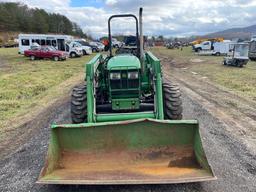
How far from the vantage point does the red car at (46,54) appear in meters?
27.1

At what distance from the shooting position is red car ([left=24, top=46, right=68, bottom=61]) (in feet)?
88.8

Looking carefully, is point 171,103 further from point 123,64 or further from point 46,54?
point 46,54

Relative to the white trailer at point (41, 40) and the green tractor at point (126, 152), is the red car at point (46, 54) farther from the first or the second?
the green tractor at point (126, 152)

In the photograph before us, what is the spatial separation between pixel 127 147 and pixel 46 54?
81.3 feet

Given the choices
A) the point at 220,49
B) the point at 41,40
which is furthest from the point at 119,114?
the point at 220,49

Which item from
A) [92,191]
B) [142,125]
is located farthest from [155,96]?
[92,191]

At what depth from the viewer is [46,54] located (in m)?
27.3

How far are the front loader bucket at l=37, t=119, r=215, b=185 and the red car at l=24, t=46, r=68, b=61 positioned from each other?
24.0 meters

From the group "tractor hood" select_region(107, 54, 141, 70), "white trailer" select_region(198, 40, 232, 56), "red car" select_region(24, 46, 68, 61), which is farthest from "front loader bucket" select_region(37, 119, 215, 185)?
"white trailer" select_region(198, 40, 232, 56)

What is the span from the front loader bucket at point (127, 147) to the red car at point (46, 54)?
2396 cm

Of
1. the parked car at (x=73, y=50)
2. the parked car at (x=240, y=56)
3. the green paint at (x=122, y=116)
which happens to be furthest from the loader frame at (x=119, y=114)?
the parked car at (x=73, y=50)

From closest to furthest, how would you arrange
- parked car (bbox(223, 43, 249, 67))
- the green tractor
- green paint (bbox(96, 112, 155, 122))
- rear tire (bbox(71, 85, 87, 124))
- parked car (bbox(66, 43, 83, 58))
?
the green tractor, green paint (bbox(96, 112, 155, 122)), rear tire (bbox(71, 85, 87, 124)), parked car (bbox(223, 43, 249, 67)), parked car (bbox(66, 43, 83, 58))

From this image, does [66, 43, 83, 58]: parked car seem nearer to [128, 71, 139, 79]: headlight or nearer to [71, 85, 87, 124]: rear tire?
[71, 85, 87, 124]: rear tire

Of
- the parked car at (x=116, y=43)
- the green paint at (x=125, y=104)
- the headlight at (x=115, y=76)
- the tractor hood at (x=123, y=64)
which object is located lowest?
the green paint at (x=125, y=104)
